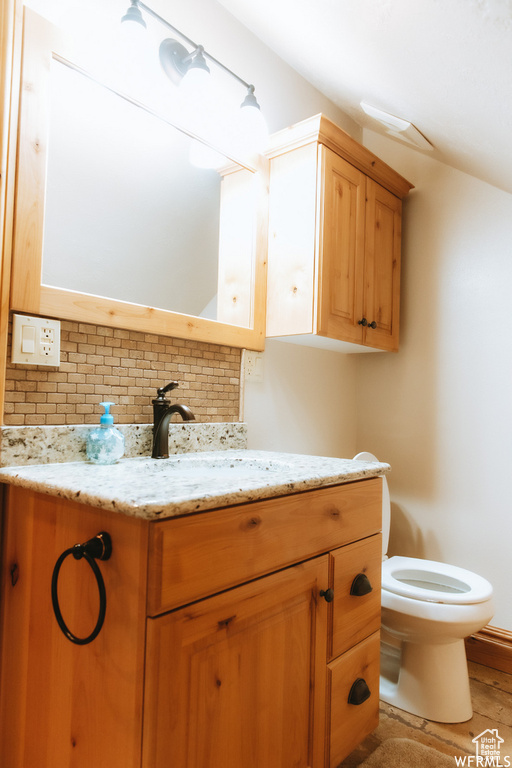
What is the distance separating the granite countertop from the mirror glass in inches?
19.3

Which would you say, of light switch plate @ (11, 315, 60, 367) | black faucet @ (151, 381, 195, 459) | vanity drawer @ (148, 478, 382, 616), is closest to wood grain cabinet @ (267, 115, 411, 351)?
black faucet @ (151, 381, 195, 459)

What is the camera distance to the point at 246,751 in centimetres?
86

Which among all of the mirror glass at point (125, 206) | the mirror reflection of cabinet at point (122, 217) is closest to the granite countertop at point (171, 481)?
the mirror reflection of cabinet at point (122, 217)

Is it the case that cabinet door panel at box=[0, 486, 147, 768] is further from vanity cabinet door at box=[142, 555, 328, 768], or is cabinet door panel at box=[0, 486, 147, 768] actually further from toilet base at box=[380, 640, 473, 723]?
toilet base at box=[380, 640, 473, 723]

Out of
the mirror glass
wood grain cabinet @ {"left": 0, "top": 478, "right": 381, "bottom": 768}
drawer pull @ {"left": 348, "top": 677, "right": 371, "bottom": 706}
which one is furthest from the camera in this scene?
the mirror glass

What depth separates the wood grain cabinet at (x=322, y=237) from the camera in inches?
63.4

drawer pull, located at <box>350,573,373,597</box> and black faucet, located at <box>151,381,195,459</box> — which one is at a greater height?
black faucet, located at <box>151,381,195,459</box>

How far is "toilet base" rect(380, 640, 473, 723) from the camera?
4.93 feet

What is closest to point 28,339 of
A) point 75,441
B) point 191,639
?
point 75,441

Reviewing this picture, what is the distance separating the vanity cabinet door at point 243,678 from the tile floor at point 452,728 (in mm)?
455

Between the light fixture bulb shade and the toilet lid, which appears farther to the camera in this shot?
the toilet lid

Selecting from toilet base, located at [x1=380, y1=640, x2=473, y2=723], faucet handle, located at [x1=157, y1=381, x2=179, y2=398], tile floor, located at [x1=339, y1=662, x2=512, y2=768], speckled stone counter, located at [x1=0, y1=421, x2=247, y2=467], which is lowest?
tile floor, located at [x1=339, y1=662, x2=512, y2=768]

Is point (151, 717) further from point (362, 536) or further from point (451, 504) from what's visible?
point (451, 504)

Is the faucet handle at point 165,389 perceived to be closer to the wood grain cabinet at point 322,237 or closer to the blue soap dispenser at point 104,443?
the blue soap dispenser at point 104,443
